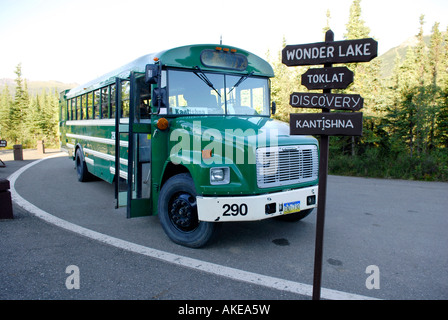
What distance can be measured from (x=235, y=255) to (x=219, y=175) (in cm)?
109

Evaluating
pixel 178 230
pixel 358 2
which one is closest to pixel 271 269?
pixel 178 230

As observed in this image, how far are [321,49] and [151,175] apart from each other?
3.30m

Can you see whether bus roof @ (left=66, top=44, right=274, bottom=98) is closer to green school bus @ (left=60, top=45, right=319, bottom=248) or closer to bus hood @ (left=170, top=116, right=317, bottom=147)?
green school bus @ (left=60, top=45, right=319, bottom=248)

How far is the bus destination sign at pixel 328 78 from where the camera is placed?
2895 mm

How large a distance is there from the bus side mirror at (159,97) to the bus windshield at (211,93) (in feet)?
0.29

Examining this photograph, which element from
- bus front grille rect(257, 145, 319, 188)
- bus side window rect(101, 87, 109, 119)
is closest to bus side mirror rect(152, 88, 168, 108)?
bus front grille rect(257, 145, 319, 188)

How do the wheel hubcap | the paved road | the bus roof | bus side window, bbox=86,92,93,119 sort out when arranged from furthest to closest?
bus side window, bbox=86,92,93,119, the bus roof, the wheel hubcap, the paved road

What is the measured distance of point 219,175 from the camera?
13.8ft

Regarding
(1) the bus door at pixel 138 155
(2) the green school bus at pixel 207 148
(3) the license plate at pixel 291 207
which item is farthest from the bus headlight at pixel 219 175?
(1) the bus door at pixel 138 155

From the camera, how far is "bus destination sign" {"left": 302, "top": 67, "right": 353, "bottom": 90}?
2.89m

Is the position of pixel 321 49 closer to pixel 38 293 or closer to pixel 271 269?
pixel 271 269

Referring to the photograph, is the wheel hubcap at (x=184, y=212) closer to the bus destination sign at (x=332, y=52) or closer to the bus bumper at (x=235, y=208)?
the bus bumper at (x=235, y=208)

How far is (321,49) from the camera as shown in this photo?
9.62 feet

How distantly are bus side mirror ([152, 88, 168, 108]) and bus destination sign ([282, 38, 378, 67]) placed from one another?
7.54ft
